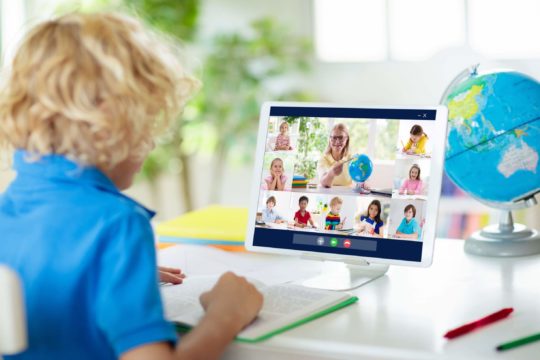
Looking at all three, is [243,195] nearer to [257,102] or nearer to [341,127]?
[257,102]

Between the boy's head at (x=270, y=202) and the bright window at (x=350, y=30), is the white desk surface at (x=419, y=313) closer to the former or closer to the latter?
the boy's head at (x=270, y=202)

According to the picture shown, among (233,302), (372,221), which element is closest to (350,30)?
(372,221)

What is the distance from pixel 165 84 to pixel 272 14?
144 inches

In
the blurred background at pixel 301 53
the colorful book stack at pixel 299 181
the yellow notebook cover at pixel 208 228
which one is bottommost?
the yellow notebook cover at pixel 208 228

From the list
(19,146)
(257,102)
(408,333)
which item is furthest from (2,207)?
(257,102)

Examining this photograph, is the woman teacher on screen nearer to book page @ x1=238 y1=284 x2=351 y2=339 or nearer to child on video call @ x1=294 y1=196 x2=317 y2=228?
child on video call @ x1=294 y1=196 x2=317 y2=228

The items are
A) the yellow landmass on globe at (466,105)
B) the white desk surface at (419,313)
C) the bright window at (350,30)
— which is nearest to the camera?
the white desk surface at (419,313)

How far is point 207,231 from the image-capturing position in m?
1.91

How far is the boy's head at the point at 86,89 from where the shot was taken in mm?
1049

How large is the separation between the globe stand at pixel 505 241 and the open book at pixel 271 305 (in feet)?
1.48

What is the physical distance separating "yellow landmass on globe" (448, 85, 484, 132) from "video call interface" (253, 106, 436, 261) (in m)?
0.24

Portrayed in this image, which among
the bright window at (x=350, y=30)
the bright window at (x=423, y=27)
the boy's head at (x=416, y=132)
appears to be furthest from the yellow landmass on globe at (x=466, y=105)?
the bright window at (x=350, y=30)

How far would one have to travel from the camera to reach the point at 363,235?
1.45m

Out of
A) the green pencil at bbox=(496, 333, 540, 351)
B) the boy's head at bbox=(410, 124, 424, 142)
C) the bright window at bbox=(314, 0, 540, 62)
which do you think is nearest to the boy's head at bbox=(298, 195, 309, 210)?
the boy's head at bbox=(410, 124, 424, 142)
